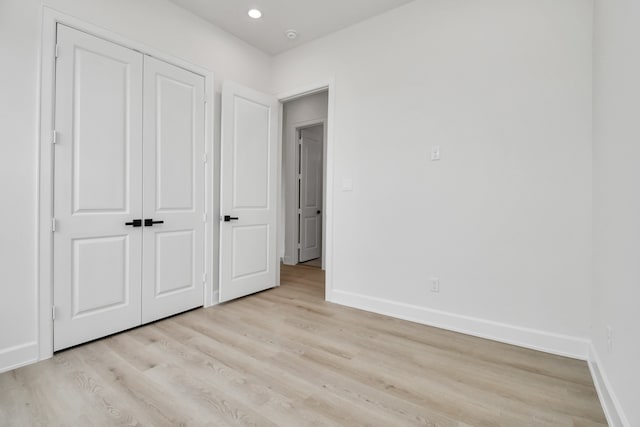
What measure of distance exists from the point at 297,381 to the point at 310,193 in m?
4.12

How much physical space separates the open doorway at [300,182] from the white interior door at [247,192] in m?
Result: 1.60

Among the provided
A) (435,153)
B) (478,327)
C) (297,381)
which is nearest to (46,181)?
(297,381)

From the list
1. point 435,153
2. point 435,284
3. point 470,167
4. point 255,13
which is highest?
point 255,13

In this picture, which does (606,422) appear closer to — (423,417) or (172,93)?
(423,417)

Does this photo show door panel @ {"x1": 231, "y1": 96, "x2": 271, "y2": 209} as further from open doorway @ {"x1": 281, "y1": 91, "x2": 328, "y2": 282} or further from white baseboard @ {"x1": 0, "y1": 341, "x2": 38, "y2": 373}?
white baseboard @ {"x1": 0, "y1": 341, "x2": 38, "y2": 373}

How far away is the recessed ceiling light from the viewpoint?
9.63 feet

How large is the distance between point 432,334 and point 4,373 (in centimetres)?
298

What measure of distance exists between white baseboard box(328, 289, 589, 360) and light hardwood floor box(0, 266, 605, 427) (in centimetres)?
9

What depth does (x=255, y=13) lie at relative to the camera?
2.96 metres

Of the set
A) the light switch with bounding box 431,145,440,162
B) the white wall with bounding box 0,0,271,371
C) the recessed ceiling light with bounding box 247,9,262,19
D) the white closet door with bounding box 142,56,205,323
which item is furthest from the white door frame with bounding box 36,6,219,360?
the light switch with bounding box 431,145,440,162

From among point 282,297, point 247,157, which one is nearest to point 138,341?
point 282,297

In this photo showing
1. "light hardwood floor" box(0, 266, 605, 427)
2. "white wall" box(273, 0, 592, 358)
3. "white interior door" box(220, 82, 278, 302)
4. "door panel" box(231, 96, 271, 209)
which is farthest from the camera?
"door panel" box(231, 96, 271, 209)

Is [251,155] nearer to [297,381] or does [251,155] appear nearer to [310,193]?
[310,193]

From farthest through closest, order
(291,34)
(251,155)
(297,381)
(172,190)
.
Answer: (251,155) < (291,34) < (172,190) < (297,381)
